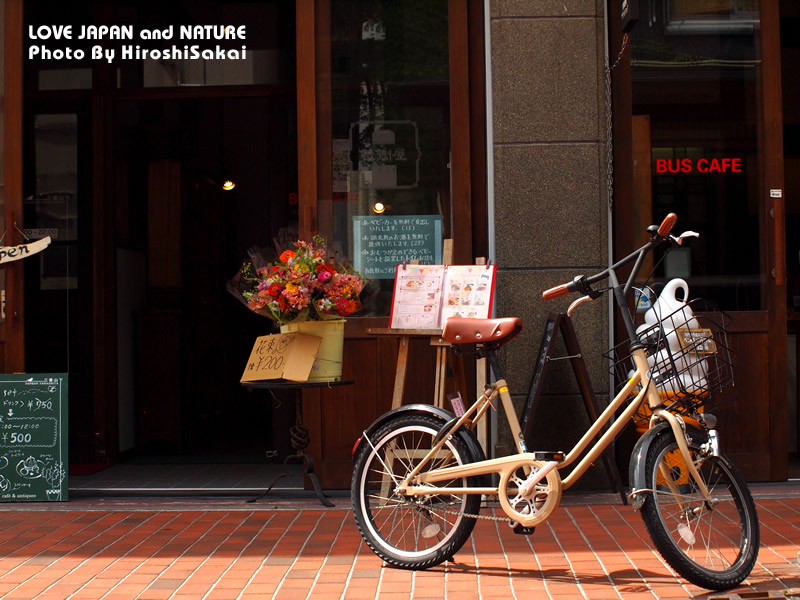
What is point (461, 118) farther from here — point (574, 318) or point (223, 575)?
point (223, 575)

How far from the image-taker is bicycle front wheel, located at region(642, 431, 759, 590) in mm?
3900

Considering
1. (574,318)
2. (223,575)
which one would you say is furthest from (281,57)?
(223,575)

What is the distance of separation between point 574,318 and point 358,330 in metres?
1.34

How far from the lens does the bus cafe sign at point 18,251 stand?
6.32 meters

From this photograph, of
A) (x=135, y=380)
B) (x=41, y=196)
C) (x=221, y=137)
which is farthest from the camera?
(x=221, y=137)

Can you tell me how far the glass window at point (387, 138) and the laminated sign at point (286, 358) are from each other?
828 millimetres

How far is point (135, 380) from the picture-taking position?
836cm

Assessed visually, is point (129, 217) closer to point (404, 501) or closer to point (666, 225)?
point (404, 501)

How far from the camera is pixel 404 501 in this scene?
4.49m

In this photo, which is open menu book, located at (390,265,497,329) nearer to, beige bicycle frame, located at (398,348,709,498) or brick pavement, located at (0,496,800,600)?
brick pavement, located at (0,496,800,600)

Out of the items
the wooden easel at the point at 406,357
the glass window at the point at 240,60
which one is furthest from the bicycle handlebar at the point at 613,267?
the glass window at the point at 240,60

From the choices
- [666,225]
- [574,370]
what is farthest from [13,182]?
[666,225]

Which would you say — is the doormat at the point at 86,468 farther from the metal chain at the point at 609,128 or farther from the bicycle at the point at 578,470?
the metal chain at the point at 609,128

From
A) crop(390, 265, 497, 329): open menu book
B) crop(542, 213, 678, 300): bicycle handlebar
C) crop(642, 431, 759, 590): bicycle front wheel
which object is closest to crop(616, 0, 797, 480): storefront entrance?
crop(390, 265, 497, 329): open menu book
